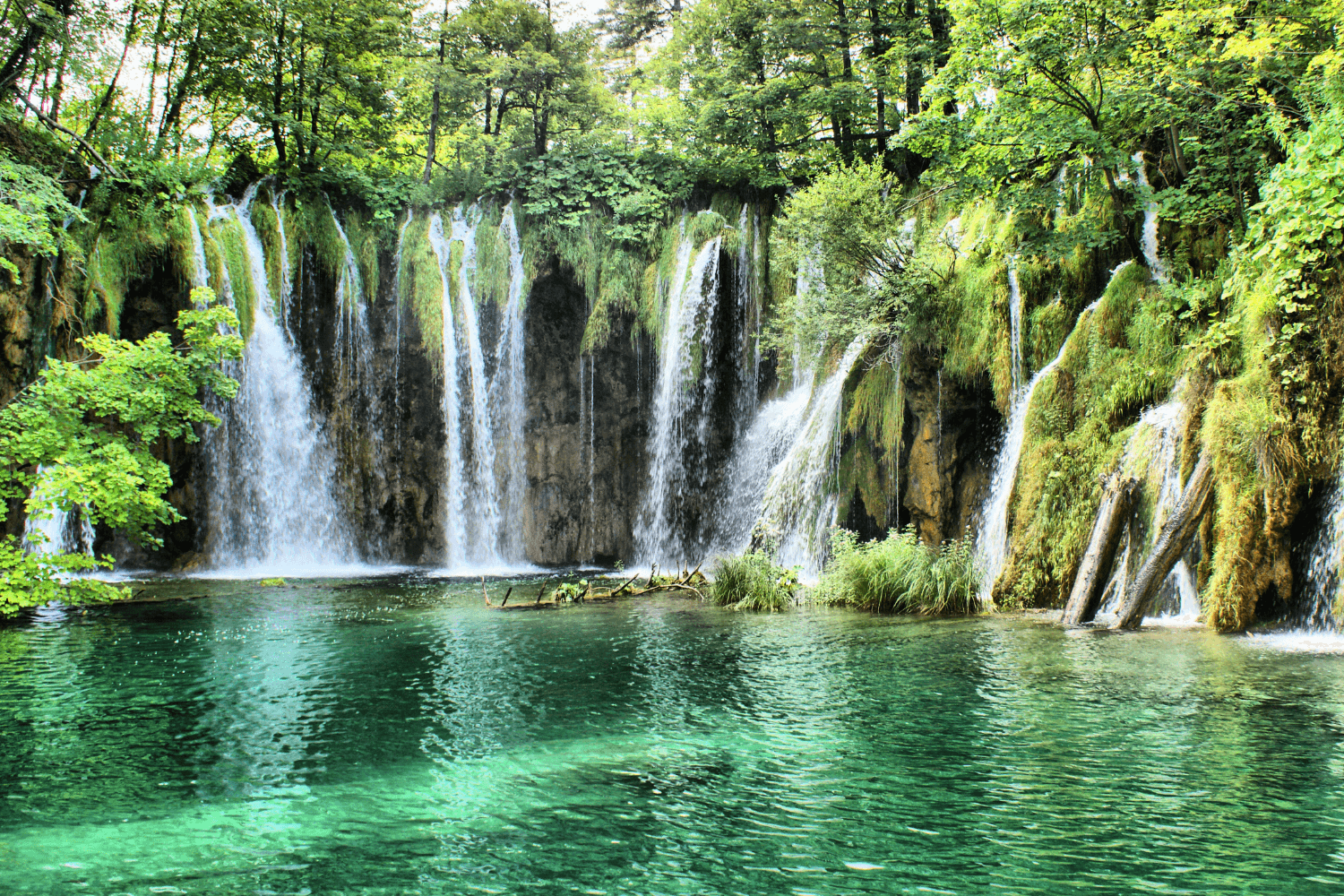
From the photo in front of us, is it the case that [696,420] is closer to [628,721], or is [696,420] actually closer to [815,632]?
[815,632]

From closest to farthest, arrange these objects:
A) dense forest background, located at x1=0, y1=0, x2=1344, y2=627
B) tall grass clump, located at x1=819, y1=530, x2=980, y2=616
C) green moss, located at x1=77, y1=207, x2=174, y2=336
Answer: dense forest background, located at x1=0, y1=0, x2=1344, y2=627, tall grass clump, located at x1=819, y1=530, x2=980, y2=616, green moss, located at x1=77, y1=207, x2=174, y2=336

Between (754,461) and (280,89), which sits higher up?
(280,89)

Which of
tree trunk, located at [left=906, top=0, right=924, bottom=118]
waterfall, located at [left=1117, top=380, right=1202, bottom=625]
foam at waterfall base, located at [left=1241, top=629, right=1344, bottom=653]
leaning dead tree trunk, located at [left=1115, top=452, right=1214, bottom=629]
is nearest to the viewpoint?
foam at waterfall base, located at [left=1241, top=629, right=1344, bottom=653]

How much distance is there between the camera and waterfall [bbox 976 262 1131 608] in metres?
11.1

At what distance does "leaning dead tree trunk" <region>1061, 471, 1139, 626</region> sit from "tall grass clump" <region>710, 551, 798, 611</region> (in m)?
3.66

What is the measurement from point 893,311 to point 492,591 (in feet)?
27.4

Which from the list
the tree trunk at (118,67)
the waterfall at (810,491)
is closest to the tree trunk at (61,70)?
the tree trunk at (118,67)

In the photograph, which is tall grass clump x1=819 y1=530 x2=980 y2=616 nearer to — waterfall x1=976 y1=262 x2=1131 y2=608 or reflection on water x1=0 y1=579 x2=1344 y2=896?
waterfall x1=976 y1=262 x2=1131 y2=608

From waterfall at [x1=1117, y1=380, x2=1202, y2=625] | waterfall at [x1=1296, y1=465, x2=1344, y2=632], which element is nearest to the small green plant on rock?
waterfall at [x1=1117, y1=380, x2=1202, y2=625]

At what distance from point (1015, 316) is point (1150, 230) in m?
2.15

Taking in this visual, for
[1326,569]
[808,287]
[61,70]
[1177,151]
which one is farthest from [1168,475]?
[61,70]

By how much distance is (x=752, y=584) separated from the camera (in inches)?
452

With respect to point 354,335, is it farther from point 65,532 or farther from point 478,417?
point 65,532

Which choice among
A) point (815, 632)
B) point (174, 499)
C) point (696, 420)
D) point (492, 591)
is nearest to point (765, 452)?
point (696, 420)
